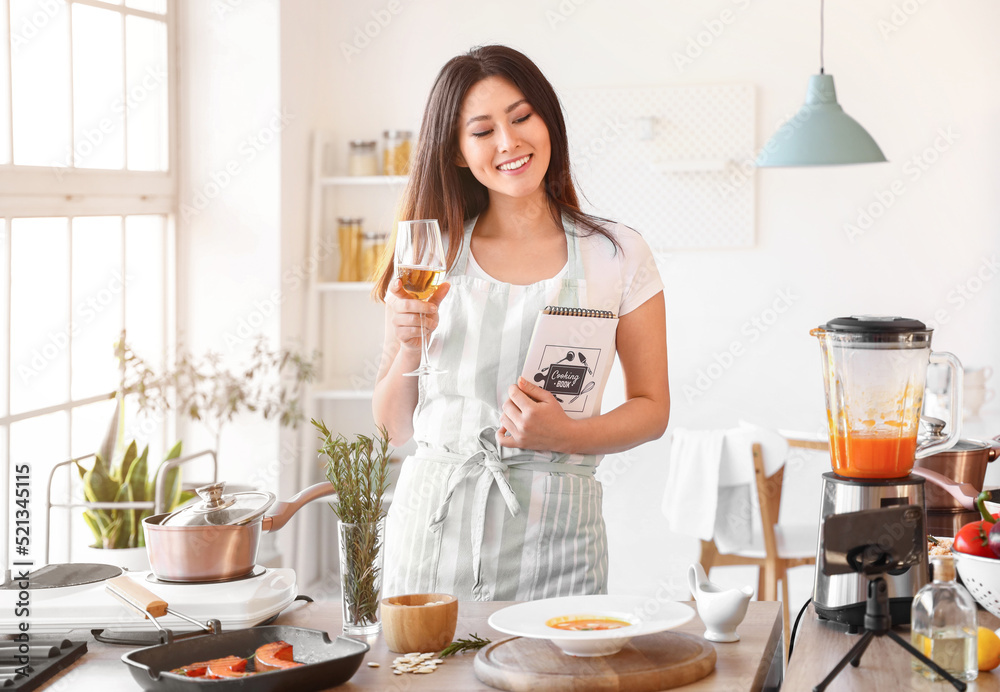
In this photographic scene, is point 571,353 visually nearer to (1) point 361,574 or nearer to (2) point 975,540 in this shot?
(1) point 361,574

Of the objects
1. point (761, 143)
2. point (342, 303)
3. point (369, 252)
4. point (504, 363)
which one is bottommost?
point (504, 363)

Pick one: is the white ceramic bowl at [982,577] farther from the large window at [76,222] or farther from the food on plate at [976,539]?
the large window at [76,222]

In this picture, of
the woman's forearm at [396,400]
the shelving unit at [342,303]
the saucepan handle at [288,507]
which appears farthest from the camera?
the shelving unit at [342,303]

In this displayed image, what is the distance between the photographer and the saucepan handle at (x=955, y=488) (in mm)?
1581

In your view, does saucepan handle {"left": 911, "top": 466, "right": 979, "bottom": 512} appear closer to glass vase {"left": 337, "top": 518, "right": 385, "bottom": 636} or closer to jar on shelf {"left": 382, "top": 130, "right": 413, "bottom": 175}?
glass vase {"left": 337, "top": 518, "right": 385, "bottom": 636}

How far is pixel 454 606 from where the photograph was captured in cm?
130

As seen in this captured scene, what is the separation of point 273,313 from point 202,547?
271 cm

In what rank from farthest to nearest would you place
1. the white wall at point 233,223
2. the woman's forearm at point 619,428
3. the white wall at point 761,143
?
1. the white wall at point 761,143
2. the white wall at point 233,223
3. the woman's forearm at point 619,428

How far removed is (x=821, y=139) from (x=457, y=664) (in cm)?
268

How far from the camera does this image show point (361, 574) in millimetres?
1328

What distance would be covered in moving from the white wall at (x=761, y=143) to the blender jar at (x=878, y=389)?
2.97 m

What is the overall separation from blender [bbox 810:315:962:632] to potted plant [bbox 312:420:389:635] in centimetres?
55

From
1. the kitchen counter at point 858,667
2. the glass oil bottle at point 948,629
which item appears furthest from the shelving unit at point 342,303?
the glass oil bottle at point 948,629

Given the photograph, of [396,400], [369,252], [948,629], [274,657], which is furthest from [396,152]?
[948,629]
